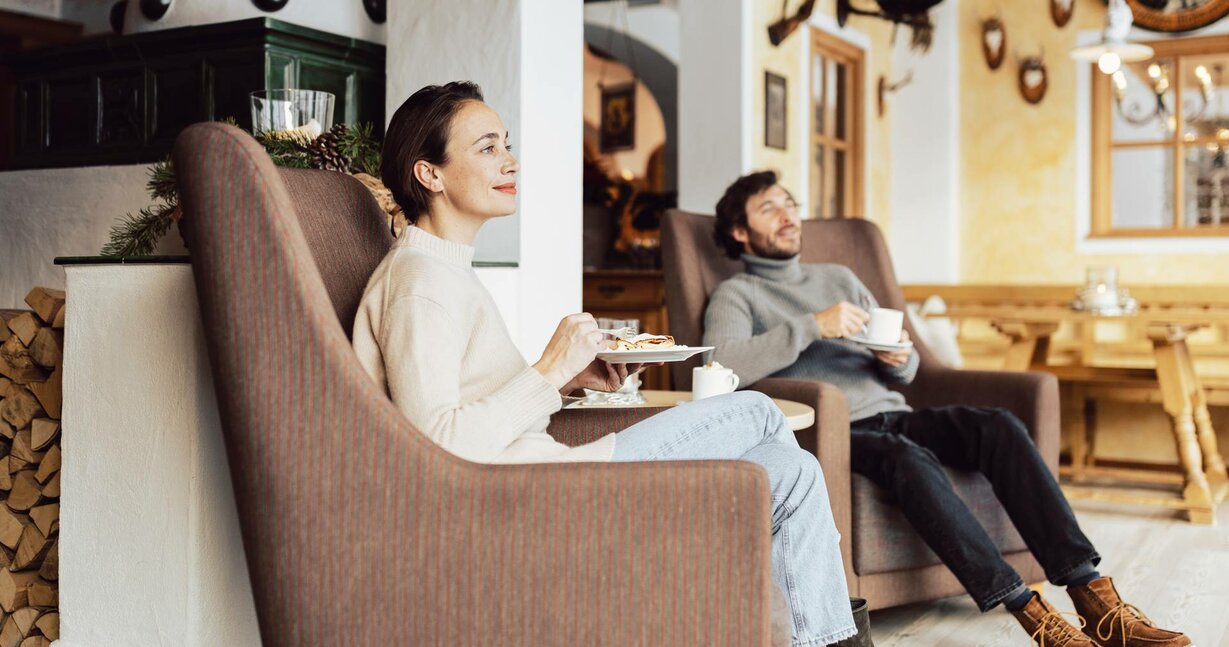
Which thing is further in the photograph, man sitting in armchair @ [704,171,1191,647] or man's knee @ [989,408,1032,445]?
man's knee @ [989,408,1032,445]

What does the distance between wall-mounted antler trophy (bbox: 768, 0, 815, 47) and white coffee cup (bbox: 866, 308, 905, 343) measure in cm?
233

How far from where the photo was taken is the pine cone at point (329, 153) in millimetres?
2406

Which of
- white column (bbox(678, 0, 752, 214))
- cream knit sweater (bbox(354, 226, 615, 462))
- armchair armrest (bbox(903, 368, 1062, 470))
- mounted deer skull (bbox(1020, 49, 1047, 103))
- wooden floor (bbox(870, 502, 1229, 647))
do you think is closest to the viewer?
cream knit sweater (bbox(354, 226, 615, 462))

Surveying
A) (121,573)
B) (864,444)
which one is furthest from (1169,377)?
(121,573)

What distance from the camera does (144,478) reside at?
5.79ft

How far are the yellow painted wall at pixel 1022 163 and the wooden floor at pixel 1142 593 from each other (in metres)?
2.04

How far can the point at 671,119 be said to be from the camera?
22.9 ft

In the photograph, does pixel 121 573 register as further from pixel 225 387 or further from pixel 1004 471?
pixel 1004 471

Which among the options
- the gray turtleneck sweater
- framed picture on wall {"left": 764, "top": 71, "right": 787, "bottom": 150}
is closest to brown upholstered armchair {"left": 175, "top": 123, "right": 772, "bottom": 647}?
the gray turtleneck sweater

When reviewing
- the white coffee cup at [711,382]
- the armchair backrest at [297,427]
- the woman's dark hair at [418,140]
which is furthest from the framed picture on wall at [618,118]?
the armchair backrest at [297,427]

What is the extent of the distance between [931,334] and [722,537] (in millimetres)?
3732

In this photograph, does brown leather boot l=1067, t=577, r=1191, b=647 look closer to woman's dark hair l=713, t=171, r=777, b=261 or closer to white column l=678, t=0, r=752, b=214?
woman's dark hair l=713, t=171, r=777, b=261

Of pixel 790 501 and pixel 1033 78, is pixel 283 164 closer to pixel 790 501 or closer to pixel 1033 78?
pixel 790 501

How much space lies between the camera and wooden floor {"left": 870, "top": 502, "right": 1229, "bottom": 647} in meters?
2.63
